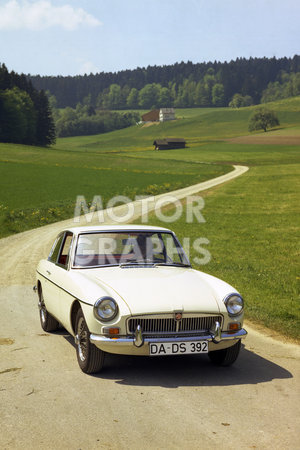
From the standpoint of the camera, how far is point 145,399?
5.71 m

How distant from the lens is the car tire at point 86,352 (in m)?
6.48

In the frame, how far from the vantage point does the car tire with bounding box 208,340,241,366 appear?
22.5 ft

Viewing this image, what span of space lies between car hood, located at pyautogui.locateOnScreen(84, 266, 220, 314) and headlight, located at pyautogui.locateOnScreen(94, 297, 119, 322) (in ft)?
0.51

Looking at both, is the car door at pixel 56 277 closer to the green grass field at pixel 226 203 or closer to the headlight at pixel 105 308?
the headlight at pixel 105 308

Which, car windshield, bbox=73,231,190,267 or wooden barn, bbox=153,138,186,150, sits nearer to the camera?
car windshield, bbox=73,231,190,267

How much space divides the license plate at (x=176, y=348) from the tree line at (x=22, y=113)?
110583 mm

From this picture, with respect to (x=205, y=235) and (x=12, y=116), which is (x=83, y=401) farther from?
(x=12, y=116)

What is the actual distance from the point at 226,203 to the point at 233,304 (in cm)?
3140

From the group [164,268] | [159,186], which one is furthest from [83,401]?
[159,186]

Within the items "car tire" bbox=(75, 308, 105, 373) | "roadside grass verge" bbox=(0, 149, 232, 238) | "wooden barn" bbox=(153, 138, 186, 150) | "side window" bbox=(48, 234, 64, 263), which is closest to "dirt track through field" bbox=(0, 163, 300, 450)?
"car tire" bbox=(75, 308, 105, 373)

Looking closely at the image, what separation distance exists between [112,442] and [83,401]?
3.35 feet

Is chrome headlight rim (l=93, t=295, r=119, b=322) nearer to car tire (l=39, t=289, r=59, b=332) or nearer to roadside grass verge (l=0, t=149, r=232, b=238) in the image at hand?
car tire (l=39, t=289, r=59, b=332)

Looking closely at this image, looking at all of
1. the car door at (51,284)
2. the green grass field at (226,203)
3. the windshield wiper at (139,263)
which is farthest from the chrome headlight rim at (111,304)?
the green grass field at (226,203)

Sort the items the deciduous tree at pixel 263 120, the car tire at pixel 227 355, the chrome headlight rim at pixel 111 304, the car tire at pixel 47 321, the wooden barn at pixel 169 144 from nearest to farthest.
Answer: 1. the chrome headlight rim at pixel 111 304
2. the car tire at pixel 227 355
3. the car tire at pixel 47 321
4. the wooden barn at pixel 169 144
5. the deciduous tree at pixel 263 120
